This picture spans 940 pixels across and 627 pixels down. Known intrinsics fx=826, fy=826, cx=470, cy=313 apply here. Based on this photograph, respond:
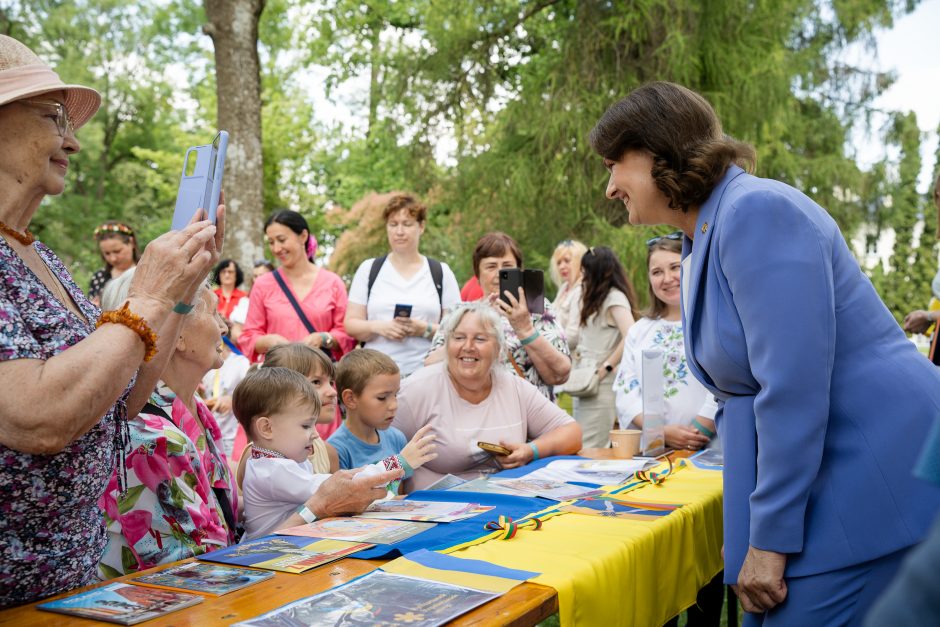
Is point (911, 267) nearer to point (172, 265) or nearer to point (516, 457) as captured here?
point (516, 457)

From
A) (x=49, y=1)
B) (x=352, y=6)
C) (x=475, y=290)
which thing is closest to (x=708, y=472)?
(x=475, y=290)

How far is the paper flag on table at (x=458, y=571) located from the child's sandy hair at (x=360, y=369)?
1.58 metres

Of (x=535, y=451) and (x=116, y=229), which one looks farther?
(x=116, y=229)

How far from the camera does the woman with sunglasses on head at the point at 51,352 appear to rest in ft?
4.81

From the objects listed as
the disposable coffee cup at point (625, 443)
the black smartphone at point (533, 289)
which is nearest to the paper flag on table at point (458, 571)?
the disposable coffee cup at point (625, 443)

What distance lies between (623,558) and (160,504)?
48.6 inches

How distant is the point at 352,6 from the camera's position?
12.4 metres

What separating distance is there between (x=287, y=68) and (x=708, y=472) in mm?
18382

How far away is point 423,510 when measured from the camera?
8.40ft

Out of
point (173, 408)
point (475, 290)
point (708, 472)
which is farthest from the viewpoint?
point (475, 290)

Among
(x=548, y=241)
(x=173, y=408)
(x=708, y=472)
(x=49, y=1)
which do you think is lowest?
(x=708, y=472)

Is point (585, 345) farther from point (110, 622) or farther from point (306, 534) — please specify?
point (110, 622)

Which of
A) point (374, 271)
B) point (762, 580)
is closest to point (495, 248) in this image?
point (374, 271)

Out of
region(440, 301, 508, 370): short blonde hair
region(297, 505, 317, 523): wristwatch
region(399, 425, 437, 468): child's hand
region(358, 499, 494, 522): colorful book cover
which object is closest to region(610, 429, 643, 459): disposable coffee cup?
region(440, 301, 508, 370): short blonde hair
